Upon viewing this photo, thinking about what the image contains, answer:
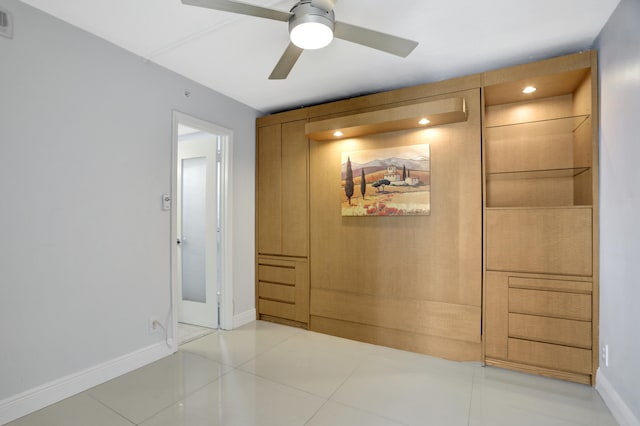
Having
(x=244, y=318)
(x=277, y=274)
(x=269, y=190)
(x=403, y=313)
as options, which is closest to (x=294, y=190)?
(x=269, y=190)

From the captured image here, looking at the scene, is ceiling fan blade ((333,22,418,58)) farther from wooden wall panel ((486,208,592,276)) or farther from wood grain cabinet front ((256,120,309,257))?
wood grain cabinet front ((256,120,309,257))

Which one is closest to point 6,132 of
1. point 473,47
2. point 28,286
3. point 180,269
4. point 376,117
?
point 28,286

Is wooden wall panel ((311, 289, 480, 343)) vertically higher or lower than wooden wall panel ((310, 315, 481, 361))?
higher

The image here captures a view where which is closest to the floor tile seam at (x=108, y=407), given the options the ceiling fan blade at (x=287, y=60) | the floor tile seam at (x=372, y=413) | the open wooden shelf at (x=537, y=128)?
the floor tile seam at (x=372, y=413)

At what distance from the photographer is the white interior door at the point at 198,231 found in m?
3.67

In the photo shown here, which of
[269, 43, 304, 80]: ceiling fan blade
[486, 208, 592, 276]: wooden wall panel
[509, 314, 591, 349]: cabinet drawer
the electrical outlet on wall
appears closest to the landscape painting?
[486, 208, 592, 276]: wooden wall panel

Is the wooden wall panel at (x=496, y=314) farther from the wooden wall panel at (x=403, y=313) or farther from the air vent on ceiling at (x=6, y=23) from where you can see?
the air vent on ceiling at (x=6, y=23)

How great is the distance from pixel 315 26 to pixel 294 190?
84.6 inches

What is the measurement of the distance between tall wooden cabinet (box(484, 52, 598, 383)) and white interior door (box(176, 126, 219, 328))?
2.94m

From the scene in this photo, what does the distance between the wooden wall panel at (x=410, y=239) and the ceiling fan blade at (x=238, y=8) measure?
5.77 ft

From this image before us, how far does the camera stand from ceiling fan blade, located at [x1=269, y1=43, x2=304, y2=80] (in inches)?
76.9

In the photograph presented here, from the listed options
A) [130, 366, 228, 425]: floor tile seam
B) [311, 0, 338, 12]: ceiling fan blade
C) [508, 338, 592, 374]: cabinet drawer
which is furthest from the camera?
[508, 338, 592, 374]: cabinet drawer

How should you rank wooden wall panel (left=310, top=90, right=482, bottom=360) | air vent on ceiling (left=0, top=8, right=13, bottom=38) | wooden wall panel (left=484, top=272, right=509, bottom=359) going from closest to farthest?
air vent on ceiling (left=0, top=8, right=13, bottom=38) < wooden wall panel (left=484, top=272, right=509, bottom=359) < wooden wall panel (left=310, top=90, right=482, bottom=360)

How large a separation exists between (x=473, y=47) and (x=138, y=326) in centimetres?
372
